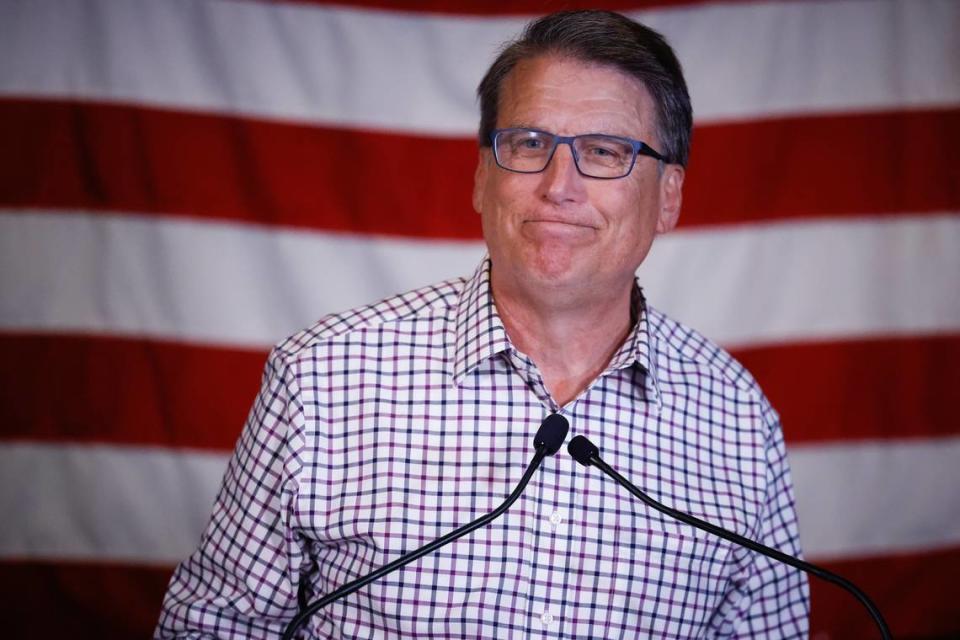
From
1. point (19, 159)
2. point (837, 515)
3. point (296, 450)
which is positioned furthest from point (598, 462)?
point (19, 159)

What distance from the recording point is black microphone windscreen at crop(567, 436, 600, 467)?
1034 millimetres

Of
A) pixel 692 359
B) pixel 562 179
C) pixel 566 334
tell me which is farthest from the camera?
pixel 692 359

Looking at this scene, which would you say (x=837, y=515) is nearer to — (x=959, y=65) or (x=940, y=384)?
(x=940, y=384)

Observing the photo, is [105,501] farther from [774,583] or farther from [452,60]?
[774,583]

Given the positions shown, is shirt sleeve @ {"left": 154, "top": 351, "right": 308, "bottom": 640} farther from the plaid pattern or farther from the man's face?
the man's face

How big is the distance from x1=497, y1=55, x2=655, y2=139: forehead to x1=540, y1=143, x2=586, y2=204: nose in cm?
3

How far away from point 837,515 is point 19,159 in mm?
1910

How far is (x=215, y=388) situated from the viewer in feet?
6.63

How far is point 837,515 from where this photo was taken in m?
2.12

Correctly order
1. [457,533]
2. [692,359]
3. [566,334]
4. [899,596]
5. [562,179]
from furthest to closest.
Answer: [899,596] → [692,359] → [566,334] → [562,179] → [457,533]

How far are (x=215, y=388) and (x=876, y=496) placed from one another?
147 cm

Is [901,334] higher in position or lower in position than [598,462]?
higher

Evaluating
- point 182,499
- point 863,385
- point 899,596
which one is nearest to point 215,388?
point 182,499

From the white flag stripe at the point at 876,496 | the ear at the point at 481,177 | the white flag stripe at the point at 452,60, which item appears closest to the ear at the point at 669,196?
the ear at the point at 481,177
